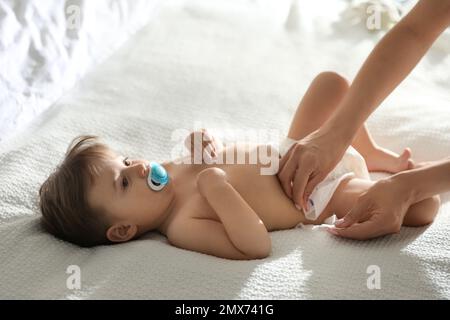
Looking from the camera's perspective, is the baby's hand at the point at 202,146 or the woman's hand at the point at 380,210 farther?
the baby's hand at the point at 202,146

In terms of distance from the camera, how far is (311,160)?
119 centimetres

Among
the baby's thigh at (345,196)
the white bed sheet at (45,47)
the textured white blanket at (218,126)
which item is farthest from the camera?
the white bed sheet at (45,47)

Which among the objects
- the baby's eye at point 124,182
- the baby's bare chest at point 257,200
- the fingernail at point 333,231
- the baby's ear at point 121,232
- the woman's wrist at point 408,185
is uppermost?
the woman's wrist at point 408,185

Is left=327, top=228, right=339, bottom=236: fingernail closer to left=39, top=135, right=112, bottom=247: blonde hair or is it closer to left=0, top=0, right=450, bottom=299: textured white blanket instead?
left=0, top=0, right=450, bottom=299: textured white blanket

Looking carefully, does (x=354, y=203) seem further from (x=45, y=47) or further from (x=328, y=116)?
(x=45, y=47)

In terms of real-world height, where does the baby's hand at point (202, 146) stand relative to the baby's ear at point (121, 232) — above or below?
above

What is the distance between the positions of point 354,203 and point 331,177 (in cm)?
8

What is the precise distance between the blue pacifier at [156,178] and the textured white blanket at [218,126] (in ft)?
0.34

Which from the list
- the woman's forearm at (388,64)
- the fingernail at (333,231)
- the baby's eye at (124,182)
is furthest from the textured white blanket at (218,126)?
the woman's forearm at (388,64)

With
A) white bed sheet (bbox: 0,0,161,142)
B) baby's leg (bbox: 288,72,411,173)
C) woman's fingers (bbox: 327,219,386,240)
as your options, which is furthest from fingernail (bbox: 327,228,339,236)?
white bed sheet (bbox: 0,0,161,142)

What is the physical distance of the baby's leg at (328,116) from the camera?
1426mm

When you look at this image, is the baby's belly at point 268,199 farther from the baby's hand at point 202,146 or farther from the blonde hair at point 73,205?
the blonde hair at point 73,205

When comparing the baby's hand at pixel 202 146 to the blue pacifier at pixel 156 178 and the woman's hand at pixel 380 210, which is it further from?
the woman's hand at pixel 380 210

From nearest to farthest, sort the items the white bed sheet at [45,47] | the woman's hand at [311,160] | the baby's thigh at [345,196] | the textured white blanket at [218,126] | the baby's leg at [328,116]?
1. the textured white blanket at [218,126]
2. the woman's hand at [311,160]
3. the baby's thigh at [345,196]
4. the baby's leg at [328,116]
5. the white bed sheet at [45,47]
